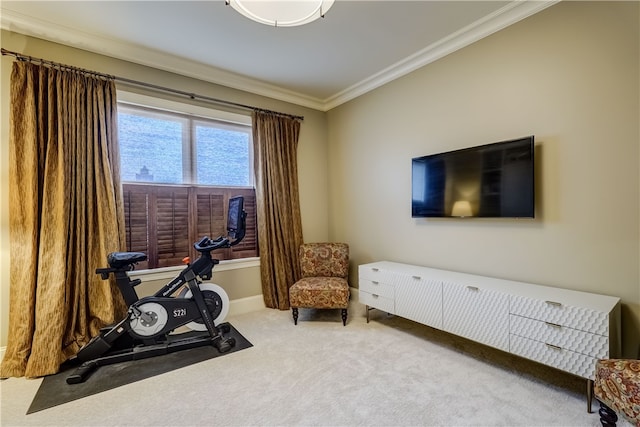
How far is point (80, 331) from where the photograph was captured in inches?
98.6

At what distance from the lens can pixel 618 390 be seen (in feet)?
4.55

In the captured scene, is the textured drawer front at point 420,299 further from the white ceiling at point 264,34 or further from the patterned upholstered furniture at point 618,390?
the white ceiling at point 264,34

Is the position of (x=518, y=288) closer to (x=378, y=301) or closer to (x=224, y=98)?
(x=378, y=301)

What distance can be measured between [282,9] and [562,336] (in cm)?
265

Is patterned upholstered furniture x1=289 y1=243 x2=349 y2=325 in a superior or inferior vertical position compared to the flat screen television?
inferior

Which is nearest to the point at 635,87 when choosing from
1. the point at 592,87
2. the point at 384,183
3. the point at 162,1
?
the point at 592,87

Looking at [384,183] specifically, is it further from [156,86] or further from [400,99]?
[156,86]

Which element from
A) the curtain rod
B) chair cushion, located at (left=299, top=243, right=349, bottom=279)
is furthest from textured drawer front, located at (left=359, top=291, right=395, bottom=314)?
the curtain rod

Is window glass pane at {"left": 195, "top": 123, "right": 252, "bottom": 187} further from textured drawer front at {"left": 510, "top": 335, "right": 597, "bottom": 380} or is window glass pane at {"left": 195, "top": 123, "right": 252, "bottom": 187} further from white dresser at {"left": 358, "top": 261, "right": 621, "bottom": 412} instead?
textured drawer front at {"left": 510, "top": 335, "right": 597, "bottom": 380}

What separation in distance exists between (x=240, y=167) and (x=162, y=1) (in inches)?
70.6

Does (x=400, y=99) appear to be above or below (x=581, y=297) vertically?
above

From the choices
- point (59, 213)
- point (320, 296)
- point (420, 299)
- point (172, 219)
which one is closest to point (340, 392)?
point (420, 299)

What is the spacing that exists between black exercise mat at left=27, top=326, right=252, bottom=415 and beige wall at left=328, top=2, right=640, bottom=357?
7.49 feet

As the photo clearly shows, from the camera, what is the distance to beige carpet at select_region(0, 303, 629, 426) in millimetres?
1722
